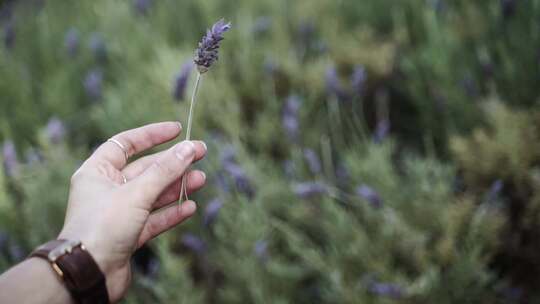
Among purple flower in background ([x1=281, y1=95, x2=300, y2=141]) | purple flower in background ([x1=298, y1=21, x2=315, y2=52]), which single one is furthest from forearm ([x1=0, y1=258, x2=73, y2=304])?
purple flower in background ([x1=298, y1=21, x2=315, y2=52])

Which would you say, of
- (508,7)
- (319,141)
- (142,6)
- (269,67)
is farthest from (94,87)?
(508,7)

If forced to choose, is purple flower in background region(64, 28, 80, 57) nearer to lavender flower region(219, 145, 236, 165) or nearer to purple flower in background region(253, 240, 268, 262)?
lavender flower region(219, 145, 236, 165)

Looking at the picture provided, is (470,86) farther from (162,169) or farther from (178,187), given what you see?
(162,169)

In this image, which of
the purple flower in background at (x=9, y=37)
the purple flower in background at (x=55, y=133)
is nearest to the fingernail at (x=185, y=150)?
the purple flower in background at (x=55, y=133)

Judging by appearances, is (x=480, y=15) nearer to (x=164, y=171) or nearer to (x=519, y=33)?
(x=519, y=33)

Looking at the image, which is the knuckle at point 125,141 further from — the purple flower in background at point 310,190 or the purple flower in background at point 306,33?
the purple flower in background at point 306,33
